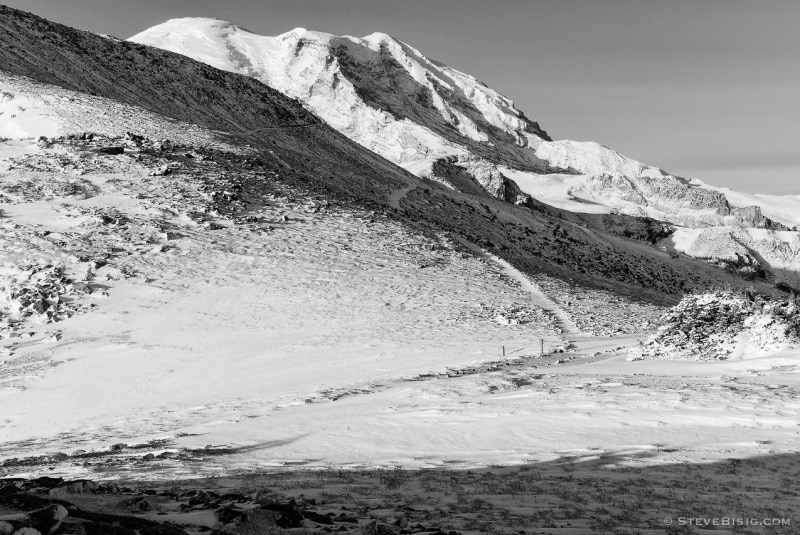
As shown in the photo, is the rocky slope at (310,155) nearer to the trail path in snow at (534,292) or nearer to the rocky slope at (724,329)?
the trail path in snow at (534,292)

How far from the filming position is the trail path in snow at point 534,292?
115 feet

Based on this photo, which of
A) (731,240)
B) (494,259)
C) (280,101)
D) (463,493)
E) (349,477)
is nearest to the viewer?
(463,493)

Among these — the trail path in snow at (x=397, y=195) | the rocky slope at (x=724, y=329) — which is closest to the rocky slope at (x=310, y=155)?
the trail path in snow at (x=397, y=195)

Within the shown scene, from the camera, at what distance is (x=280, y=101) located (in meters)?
86.4

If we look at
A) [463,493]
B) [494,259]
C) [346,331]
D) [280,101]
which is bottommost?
[463,493]

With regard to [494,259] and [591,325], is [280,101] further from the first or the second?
[591,325]

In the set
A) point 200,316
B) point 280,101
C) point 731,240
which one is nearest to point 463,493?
point 200,316

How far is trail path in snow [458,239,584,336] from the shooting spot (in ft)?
115

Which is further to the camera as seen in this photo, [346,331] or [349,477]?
[346,331]

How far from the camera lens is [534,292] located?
40.9 m

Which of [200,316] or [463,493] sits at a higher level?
[200,316]

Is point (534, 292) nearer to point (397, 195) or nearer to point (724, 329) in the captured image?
point (724, 329)

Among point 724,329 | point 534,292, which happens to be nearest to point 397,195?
point 534,292

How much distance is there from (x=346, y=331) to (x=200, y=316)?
6.69 metres
